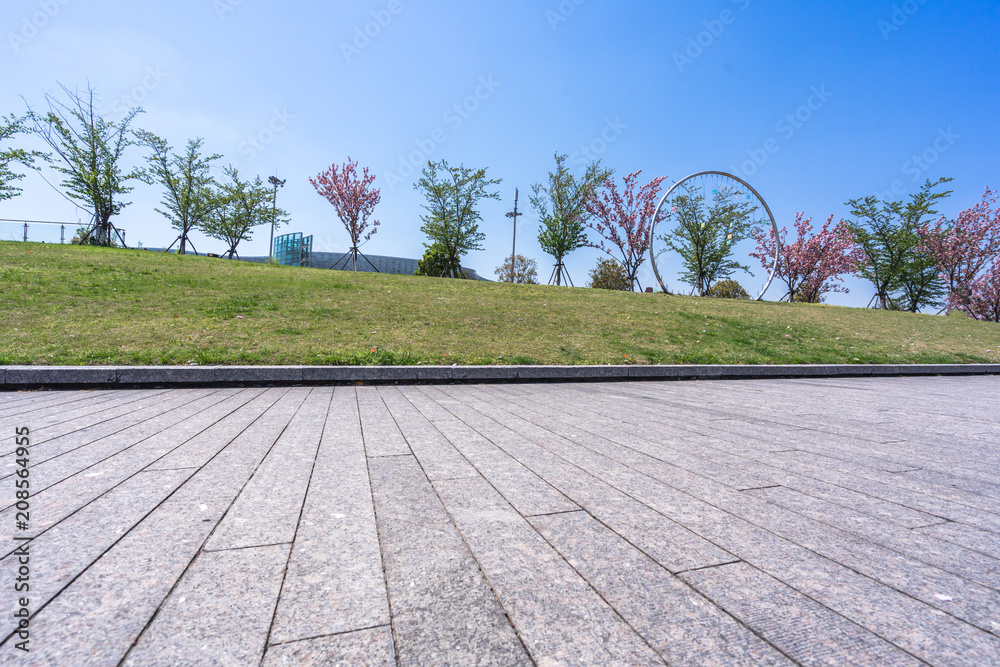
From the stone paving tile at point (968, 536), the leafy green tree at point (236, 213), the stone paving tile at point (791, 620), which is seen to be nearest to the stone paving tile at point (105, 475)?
the stone paving tile at point (791, 620)

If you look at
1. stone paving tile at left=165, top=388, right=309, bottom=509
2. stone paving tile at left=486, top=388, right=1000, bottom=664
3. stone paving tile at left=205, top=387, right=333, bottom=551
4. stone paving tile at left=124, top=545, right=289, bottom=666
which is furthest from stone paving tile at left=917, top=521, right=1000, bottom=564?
stone paving tile at left=165, top=388, right=309, bottom=509

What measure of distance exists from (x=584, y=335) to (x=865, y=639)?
9.62m

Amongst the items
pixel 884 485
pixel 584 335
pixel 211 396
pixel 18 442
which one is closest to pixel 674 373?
pixel 584 335

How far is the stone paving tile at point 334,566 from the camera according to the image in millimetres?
1359

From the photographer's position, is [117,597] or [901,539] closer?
[117,597]

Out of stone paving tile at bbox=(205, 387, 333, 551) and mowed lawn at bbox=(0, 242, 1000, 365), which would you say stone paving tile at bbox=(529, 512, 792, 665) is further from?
mowed lawn at bbox=(0, 242, 1000, 365)

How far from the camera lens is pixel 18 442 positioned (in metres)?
3.18

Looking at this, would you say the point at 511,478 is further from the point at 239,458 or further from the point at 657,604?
the point at 239,458

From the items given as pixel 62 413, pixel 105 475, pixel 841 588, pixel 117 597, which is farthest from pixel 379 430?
pixel 841 588

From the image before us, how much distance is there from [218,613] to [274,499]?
0.96 m

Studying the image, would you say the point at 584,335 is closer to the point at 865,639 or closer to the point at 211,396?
the point at 211,396

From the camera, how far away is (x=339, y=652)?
122 centimetres

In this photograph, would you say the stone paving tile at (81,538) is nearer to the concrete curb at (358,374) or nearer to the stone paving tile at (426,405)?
the stone paving tile at (426,405)

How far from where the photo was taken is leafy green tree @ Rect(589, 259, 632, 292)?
41.2 m
